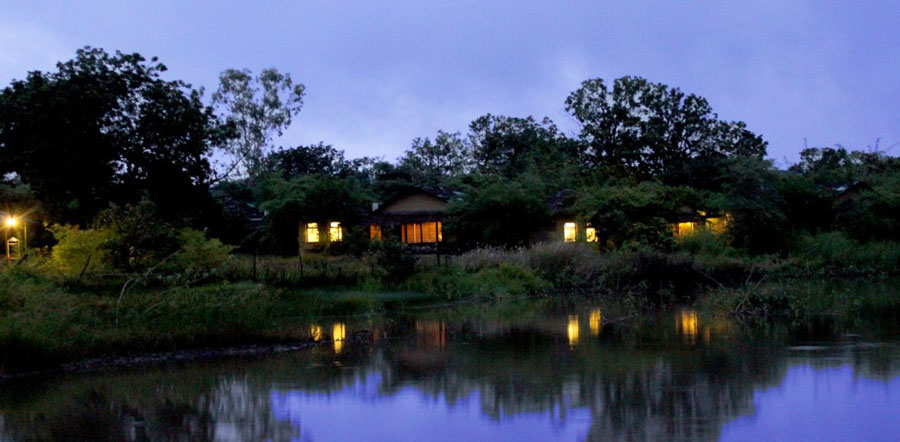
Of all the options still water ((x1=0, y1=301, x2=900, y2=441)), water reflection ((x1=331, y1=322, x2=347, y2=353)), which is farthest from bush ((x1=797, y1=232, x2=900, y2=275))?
water reflection ((x1=331, y1=322, x2=347, y2=353))

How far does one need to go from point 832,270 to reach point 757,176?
6.23 metres

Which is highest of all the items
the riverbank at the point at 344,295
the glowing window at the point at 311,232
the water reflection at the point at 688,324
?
the glowing window at the point at 311,232

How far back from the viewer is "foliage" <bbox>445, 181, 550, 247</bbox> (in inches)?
1734

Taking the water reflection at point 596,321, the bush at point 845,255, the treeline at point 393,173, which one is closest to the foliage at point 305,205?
the treeline at point 393,173

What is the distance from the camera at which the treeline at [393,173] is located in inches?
1206

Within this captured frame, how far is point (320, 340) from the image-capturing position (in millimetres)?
19656

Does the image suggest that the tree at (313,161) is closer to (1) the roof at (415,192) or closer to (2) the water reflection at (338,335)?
(1) the roof at (415,192)

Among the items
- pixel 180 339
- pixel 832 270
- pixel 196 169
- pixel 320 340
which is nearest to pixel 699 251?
pixel 832 270

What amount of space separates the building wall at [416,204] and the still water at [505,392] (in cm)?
2890

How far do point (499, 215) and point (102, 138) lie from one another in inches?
786

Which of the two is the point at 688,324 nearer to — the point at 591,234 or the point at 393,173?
the point at 591,234

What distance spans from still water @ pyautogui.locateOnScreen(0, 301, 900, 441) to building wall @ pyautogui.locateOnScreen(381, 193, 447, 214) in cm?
2890

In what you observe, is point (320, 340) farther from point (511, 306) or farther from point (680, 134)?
point (680, 134)

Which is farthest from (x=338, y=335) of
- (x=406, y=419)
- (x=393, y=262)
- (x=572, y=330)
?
(x=393, y=262)
